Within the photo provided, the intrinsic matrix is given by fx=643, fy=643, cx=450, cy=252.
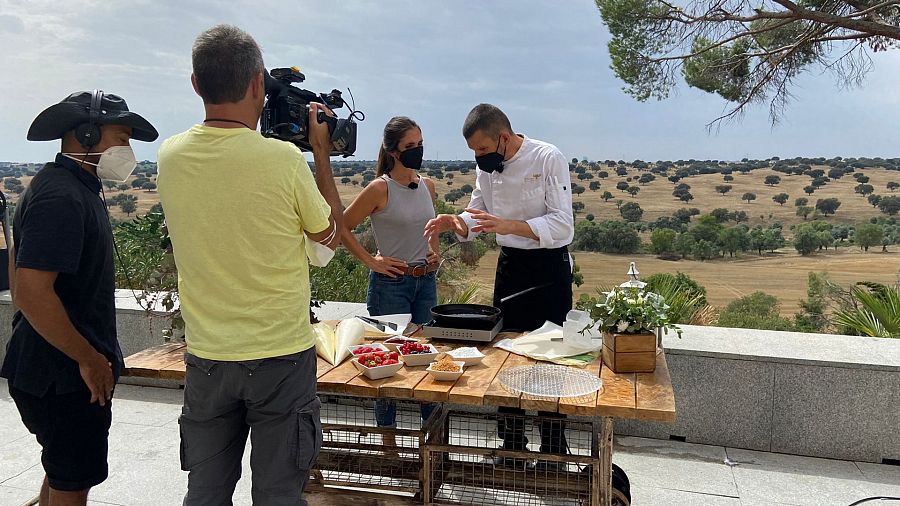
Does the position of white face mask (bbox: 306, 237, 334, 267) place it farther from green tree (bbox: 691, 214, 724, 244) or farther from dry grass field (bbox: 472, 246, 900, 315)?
green tree (bbox: 691, 214, 724, 244)

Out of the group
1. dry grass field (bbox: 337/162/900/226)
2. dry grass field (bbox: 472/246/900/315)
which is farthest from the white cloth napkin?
dry grass field (bbox: 337/162/900/226)

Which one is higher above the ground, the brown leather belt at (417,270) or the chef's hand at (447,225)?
the chef's hand at (447,225)

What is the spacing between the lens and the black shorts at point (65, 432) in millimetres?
1936

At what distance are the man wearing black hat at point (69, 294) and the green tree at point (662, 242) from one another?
26794 mm

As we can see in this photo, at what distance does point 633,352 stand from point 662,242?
1030 inches

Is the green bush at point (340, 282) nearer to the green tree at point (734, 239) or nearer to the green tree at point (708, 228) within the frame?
the green tree at point (708, 228)

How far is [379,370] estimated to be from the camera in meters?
2.14

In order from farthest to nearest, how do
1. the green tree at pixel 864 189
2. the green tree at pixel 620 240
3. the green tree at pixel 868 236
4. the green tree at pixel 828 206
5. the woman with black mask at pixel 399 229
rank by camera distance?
1. the green tree at pixel 864 189
2. the green tree at pixel 828 206
3. the green tree at pixel 620 240
4. the green tree at pixel 868 236
5. the woman with black mask at pixel 399 229

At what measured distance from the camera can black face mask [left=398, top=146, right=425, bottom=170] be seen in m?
3.04

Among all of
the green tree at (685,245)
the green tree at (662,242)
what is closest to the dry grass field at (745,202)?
the green tree at (685,245)

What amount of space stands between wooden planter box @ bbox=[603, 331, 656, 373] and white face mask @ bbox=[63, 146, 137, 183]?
1.71m

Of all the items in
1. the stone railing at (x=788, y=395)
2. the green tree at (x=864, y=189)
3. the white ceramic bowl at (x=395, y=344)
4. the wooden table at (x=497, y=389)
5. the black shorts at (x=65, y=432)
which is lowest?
the stone railing at (x=788, y=395)

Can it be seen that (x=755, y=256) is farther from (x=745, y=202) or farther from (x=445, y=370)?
(x=445, y=370)

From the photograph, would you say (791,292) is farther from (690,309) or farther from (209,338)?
(209,338)
